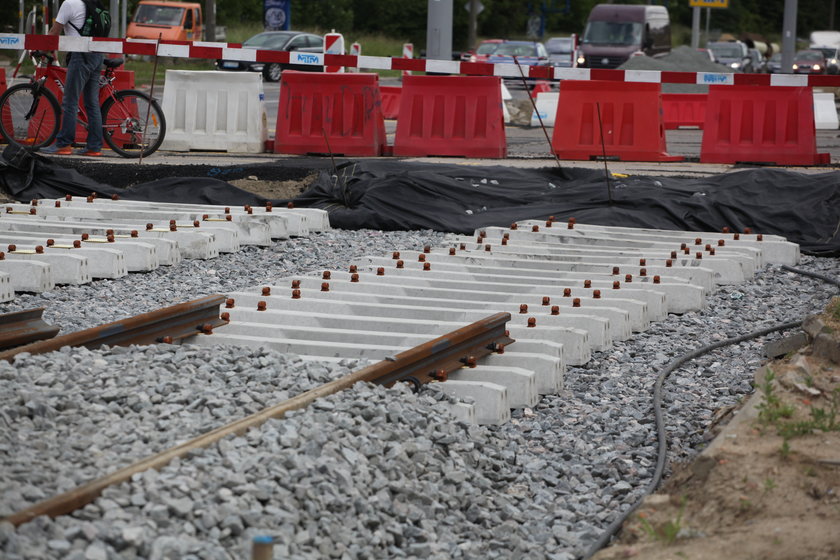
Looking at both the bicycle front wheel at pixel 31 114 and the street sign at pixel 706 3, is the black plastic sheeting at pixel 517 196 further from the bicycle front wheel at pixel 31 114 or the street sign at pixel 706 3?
the street sign at pixel 706 3

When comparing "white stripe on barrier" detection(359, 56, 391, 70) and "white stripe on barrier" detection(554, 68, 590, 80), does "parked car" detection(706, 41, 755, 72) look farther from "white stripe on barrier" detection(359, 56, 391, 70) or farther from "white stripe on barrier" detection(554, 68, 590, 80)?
"white stripe on barrier" detection(359, 56, 391, 70)

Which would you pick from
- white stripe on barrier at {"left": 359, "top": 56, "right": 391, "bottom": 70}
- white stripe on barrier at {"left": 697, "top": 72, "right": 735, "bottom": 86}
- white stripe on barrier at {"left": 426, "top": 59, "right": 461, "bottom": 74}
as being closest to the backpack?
white stripe on barrier at {"left": 359, "top": 56, "right": 391, "bottom": 70}

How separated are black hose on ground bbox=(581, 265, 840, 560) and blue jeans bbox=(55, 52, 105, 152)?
30.1 ft

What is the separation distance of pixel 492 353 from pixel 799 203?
607 centimetres

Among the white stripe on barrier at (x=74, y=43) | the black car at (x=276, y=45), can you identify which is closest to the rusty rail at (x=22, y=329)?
the white stripe on barrier at (x=74, y=43)

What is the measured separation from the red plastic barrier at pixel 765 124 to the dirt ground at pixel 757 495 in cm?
1057

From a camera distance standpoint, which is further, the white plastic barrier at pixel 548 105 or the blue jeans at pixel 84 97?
the white plastic barrier at pixel 548 105

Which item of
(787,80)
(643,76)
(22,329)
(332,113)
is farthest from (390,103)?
(22,329)

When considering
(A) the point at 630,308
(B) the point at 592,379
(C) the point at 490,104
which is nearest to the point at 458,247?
(A) the point at 630,308

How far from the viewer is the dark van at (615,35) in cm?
4569

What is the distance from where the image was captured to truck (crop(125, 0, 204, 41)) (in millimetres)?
45969

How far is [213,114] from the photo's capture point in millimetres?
16781

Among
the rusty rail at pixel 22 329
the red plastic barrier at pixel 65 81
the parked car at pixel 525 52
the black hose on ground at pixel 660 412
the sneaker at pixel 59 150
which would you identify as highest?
the parked car at pixel 525 52

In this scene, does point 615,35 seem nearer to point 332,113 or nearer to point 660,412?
point 332,113
